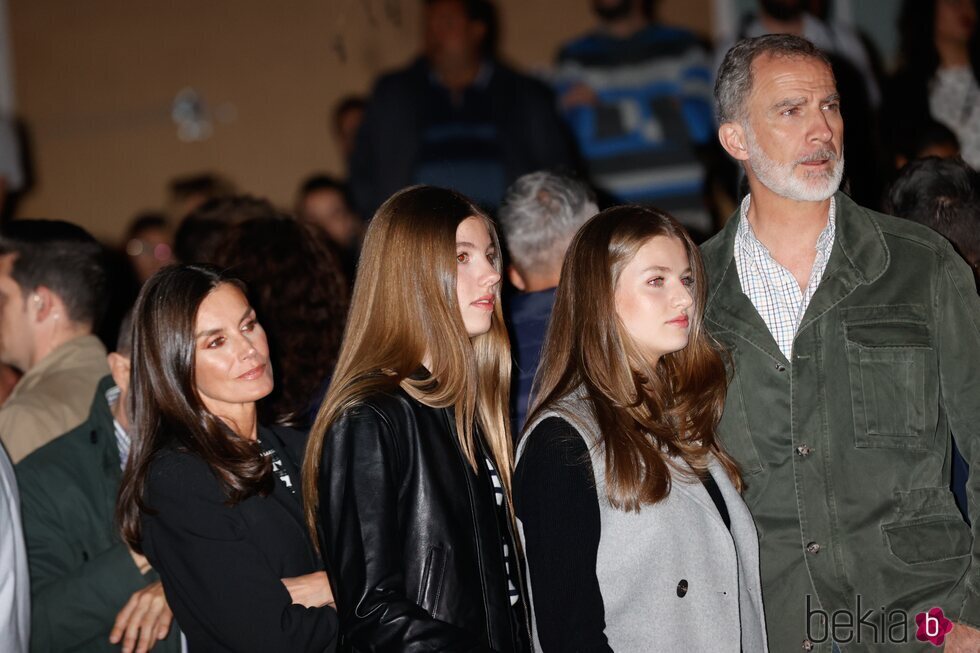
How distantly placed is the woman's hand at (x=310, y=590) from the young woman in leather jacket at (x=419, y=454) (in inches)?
6.4

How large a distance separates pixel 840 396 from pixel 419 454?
3.32 ft

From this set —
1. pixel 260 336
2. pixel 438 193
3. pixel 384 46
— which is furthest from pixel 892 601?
pixel 384 46

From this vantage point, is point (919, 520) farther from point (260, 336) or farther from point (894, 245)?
point (260, 336)

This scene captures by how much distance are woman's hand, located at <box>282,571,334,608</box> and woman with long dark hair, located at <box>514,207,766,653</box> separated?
0.52m

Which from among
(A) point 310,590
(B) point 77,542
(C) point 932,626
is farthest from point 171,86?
(C) point 932,626

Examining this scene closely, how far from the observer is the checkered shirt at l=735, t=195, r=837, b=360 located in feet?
8.97

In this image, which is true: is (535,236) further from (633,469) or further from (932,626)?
(932,626)

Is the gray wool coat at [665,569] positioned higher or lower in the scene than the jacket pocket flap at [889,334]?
lower

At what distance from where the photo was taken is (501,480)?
8.29 feet

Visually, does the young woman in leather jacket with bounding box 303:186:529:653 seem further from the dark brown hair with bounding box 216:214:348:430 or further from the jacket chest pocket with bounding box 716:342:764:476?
the dark brown hair with bounding box 216:214:348:430

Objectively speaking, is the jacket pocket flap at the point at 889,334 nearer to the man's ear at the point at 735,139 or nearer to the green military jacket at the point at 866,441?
the green military jacket at the point at 866,441

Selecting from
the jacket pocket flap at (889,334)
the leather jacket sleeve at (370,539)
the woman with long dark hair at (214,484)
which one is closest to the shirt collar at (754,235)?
the jacket pocket flap at (889,334)

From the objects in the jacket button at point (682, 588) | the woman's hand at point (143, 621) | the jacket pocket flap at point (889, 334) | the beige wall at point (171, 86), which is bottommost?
the woman's hand at point (143, 621)

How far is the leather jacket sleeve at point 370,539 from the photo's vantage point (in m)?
2.18
